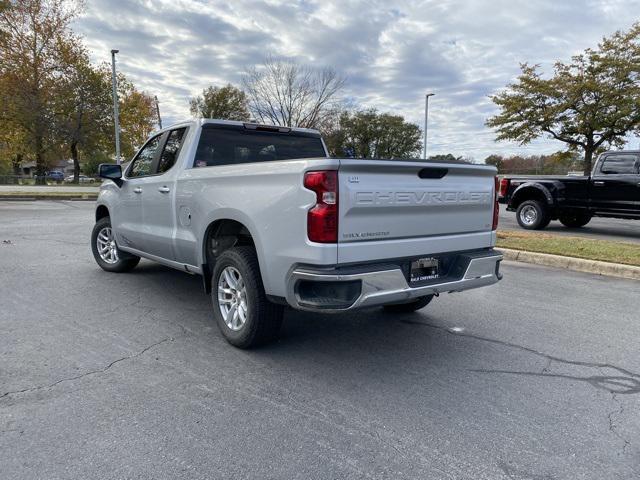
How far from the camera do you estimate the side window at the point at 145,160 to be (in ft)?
17.8

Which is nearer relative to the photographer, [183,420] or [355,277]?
[183,420]

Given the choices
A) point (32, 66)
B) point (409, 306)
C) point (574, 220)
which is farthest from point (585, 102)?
point (32, 66)

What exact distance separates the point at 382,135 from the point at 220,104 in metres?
21.1

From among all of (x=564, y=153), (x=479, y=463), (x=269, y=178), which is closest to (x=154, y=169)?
(x=269, y=178)

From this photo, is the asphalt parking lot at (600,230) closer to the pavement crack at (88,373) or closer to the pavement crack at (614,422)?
the pavement crack at (614,422)

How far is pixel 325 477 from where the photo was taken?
2.29 m

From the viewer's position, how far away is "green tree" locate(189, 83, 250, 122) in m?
47.2

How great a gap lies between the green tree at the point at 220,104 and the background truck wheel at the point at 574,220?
37485 mm

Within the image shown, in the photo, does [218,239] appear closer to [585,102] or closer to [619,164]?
[619,164]

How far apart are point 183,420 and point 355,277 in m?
1.35

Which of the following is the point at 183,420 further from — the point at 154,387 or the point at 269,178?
the point at 269,178

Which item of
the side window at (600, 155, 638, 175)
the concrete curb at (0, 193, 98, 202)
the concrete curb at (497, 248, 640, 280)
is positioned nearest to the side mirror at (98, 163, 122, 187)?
the concrete curb at (497, 248, 640, 280)

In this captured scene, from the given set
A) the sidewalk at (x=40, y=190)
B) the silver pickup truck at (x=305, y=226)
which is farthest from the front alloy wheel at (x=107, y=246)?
the sidewalk at (x=40, y=190)

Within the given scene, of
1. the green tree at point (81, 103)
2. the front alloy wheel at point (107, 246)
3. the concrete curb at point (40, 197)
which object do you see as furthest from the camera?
the green tree at point (81, 103)
